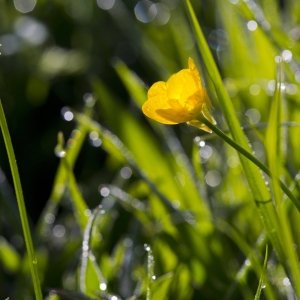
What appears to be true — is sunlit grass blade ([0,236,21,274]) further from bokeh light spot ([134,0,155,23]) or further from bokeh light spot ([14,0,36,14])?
bokeh light spot ([14,0,36,14])

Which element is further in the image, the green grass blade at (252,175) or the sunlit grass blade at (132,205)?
the sunlit grass blade at (132,205)

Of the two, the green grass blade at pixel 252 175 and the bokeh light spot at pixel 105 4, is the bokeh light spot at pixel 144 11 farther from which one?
the green grass blade at pixel 252 175

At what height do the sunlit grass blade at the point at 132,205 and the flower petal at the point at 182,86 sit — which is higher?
the flower petal at the point at 182,86

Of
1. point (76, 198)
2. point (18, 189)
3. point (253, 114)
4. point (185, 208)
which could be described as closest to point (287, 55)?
point (253, 114)

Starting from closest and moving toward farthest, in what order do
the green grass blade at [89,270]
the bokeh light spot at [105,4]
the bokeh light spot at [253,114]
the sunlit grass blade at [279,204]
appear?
the sunlit grass blade at [279,204] < the green grass blade at [89,270] < the bokeh light spot at [253,114] < the bokeh light spot at [105,4]

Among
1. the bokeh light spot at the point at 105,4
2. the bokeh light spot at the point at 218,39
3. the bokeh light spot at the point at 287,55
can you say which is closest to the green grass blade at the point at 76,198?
the bokeh light spot at the point at 287,55

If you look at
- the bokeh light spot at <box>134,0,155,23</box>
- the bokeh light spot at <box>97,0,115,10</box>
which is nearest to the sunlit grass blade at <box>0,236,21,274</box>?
the bokeh light spot at <box>134,0,155,23</box>
